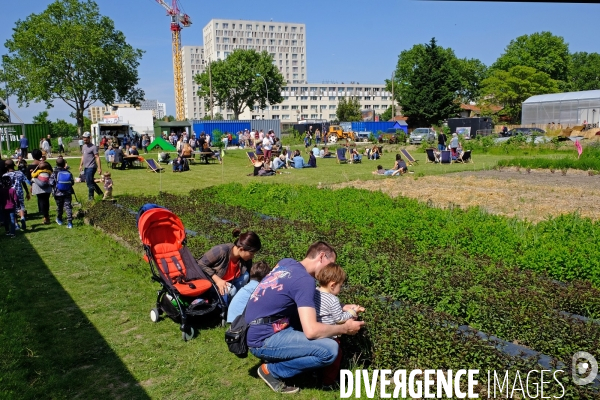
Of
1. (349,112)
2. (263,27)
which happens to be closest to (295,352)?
(349,112)

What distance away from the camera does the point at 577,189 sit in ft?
42.8

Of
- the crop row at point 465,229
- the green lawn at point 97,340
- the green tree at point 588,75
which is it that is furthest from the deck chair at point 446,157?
the green tree at point 588,75

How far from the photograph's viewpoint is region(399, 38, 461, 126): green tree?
186ft

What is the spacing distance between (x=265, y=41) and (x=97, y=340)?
16448 centimetres

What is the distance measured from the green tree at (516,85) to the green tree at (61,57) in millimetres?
50255

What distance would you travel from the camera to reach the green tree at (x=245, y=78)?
80.8 meters

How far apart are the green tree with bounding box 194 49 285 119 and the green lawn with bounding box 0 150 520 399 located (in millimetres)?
74066

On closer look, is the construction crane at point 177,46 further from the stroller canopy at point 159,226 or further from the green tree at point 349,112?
the stroller canopy at point 159,226

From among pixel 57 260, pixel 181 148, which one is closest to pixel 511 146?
pixel 181 148

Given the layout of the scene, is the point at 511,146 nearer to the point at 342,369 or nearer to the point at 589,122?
the point at 589,122

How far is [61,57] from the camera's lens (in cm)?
5125

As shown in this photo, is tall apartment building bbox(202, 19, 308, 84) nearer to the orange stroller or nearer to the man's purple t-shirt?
the orange stroller

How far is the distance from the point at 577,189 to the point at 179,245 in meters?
11.5

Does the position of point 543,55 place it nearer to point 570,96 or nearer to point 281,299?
point 570,96
